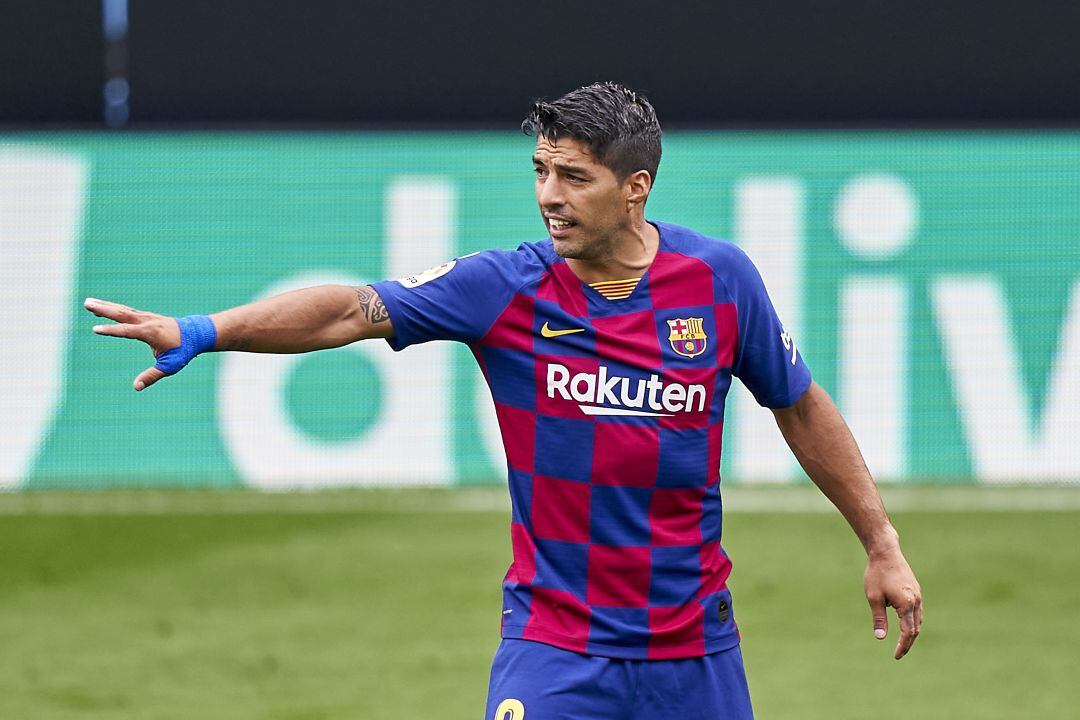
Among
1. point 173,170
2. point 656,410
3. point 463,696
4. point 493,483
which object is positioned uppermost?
point 656,410

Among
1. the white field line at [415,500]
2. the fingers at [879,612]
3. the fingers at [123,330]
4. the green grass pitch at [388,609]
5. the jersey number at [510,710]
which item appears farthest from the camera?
the white field line at [415,500]

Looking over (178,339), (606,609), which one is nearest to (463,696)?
(606,609)

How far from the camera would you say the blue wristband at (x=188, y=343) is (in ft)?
11.9

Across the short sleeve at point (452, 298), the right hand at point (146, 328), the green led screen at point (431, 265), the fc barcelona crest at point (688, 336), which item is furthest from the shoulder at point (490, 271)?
the green led screen at point (431, 265)

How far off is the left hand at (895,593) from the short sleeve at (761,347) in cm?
45

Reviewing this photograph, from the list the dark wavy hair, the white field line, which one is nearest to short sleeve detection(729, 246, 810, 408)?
the dark wavy hair

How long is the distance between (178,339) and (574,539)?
1026 mm

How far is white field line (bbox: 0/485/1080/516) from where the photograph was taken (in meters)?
11.3

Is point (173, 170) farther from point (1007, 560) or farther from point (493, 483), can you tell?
point (1007, 560)

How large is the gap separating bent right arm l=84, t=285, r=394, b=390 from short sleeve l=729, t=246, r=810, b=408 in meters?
0.85

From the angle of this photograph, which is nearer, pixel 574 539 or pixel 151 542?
pixel 574 539

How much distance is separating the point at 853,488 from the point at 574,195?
3.39 feet

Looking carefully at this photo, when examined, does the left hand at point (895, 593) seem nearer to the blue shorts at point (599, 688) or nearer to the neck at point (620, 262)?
the blue shorts at point (599, 688)

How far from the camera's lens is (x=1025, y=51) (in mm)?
11695
